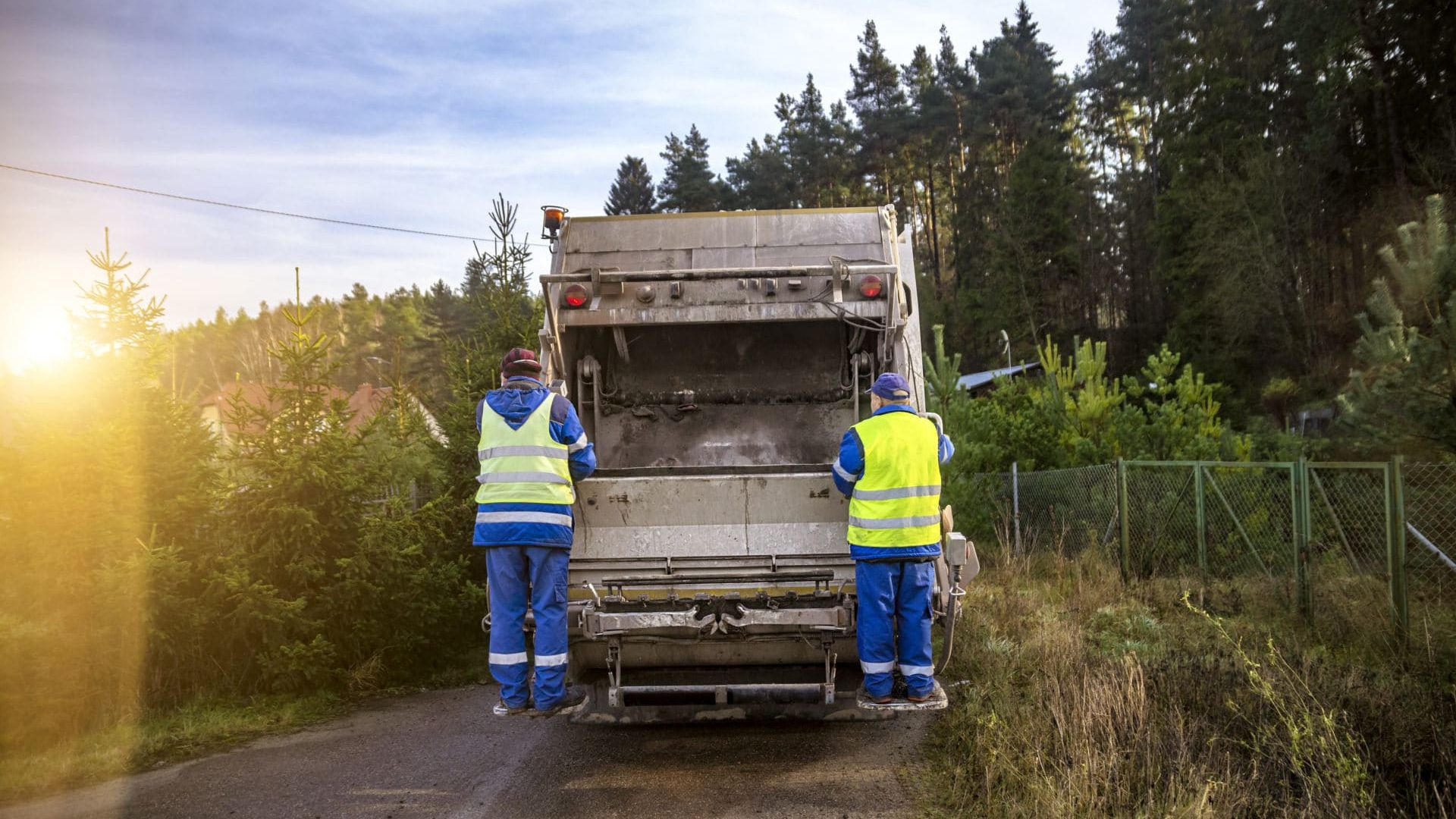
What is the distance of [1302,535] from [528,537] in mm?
5470

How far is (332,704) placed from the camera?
6.95 metres

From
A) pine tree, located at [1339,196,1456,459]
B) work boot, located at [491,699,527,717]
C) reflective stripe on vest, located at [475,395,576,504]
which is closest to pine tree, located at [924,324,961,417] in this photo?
pine tree, located at [1339,196,1456,459]

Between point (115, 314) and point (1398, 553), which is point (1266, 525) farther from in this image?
point (115, 314)

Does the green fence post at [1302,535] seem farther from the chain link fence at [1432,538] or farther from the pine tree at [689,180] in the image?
the pine tree at [689,180]

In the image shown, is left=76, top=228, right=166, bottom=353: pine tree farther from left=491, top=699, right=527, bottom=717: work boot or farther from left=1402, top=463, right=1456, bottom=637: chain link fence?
left=1402, top=463, right=1456, bottom=637: chain link fence

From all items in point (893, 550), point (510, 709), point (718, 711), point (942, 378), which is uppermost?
point (942, 378)

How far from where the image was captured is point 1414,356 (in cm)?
871

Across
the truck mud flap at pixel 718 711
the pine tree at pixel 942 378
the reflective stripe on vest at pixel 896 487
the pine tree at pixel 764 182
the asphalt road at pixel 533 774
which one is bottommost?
the asphalt road at pixel 533 774

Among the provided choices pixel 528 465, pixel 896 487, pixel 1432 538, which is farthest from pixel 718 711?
pixel 1432 538

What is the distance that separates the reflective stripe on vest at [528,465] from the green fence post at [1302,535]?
521cm

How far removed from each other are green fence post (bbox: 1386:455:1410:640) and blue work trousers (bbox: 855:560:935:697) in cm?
330

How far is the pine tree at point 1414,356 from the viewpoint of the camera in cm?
852

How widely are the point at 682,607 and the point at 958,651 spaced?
2.61 m

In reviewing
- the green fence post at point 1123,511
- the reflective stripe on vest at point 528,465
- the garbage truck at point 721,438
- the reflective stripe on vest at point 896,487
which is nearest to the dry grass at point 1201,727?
the garbage truck at point 721,438
